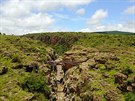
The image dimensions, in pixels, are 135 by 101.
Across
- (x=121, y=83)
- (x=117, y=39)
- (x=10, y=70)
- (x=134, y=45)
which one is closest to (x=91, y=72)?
(x=121, y=83)

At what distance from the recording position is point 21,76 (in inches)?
2124

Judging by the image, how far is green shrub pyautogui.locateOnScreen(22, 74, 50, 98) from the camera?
5124 centimetres

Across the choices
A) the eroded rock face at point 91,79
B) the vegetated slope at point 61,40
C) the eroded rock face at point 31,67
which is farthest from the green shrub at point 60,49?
the eroded rock face at point 31,67

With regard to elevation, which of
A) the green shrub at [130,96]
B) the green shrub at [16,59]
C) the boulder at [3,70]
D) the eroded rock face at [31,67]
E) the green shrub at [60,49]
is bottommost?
the green shrub at [60,49]

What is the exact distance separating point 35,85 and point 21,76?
3506 mm

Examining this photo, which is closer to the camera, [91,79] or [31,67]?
[91,79]

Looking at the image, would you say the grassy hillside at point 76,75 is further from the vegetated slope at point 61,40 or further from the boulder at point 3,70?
the vegetated slope at point 61,40

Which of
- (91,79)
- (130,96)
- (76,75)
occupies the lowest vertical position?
(130,96)

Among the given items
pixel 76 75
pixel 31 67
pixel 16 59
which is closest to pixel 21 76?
pixel 31 67

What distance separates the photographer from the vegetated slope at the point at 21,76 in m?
47.3

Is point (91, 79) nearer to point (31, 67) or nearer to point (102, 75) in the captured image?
point (102, 75)

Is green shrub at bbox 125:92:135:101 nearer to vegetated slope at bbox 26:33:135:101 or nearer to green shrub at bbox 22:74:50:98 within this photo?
vegetated slope at bbox 26:33:135:101

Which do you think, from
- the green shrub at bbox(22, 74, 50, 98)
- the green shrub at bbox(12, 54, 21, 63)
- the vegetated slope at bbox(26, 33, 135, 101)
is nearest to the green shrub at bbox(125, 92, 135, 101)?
the vegetated slope at bbox(26, 33, 135, 101)

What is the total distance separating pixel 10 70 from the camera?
181 ft
